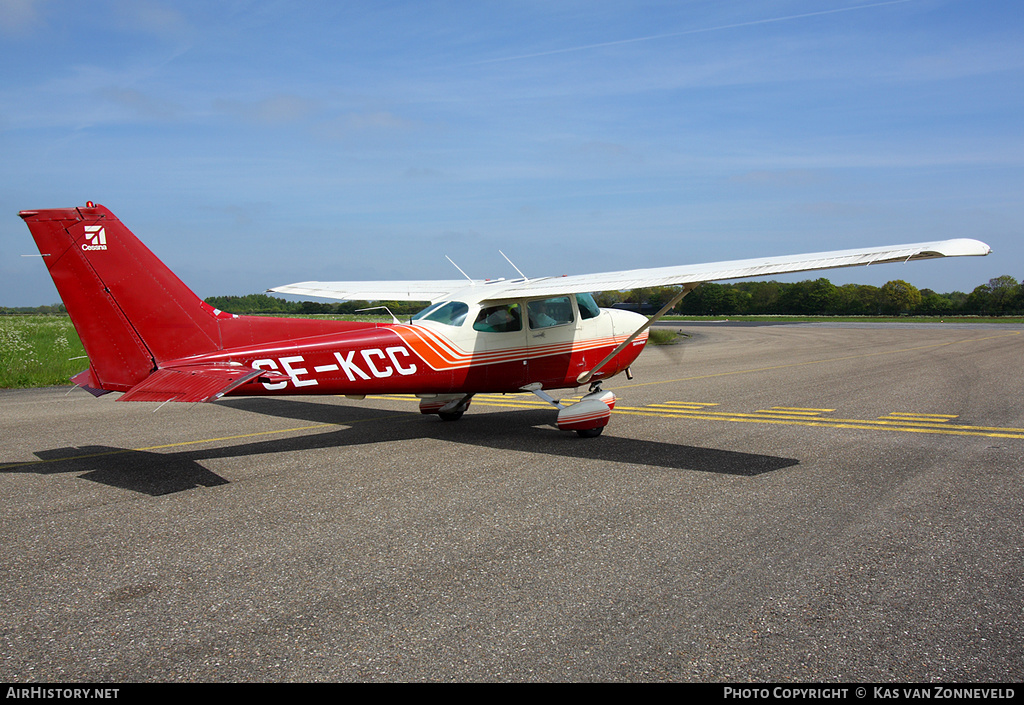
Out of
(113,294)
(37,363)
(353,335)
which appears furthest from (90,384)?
(37,363)

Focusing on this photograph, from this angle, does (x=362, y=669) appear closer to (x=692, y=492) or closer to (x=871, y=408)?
(x=692, y=492)

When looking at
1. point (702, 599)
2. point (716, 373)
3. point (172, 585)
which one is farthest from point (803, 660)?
Answer: point (716, 373)

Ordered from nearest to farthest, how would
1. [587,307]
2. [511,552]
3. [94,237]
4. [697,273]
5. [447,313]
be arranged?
[511,552], [94,237], [697,273], [447,313], [587,307]

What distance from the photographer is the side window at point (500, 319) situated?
954cm

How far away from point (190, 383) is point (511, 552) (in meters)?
4.13

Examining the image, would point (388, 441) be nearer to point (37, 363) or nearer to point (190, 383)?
point (190, 383)

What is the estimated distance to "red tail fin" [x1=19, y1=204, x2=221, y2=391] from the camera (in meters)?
7.35

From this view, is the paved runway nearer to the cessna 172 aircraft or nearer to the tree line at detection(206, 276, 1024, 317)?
the cessna 172 aircraft

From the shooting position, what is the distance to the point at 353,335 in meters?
8.80

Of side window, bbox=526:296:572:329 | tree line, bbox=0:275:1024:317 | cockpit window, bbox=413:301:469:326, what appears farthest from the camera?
tree line, bbox=0:275:1024:317

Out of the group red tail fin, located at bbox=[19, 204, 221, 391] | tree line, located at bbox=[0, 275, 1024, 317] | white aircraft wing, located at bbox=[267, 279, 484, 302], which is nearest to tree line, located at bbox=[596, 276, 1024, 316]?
tree line, located at bbox=[0, 275, 1024, 317]

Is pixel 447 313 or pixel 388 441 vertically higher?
pixel 447 313

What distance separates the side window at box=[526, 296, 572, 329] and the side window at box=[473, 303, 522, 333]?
0.22 meters

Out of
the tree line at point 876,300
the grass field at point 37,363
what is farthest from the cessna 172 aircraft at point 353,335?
the tree line at point 876,300
